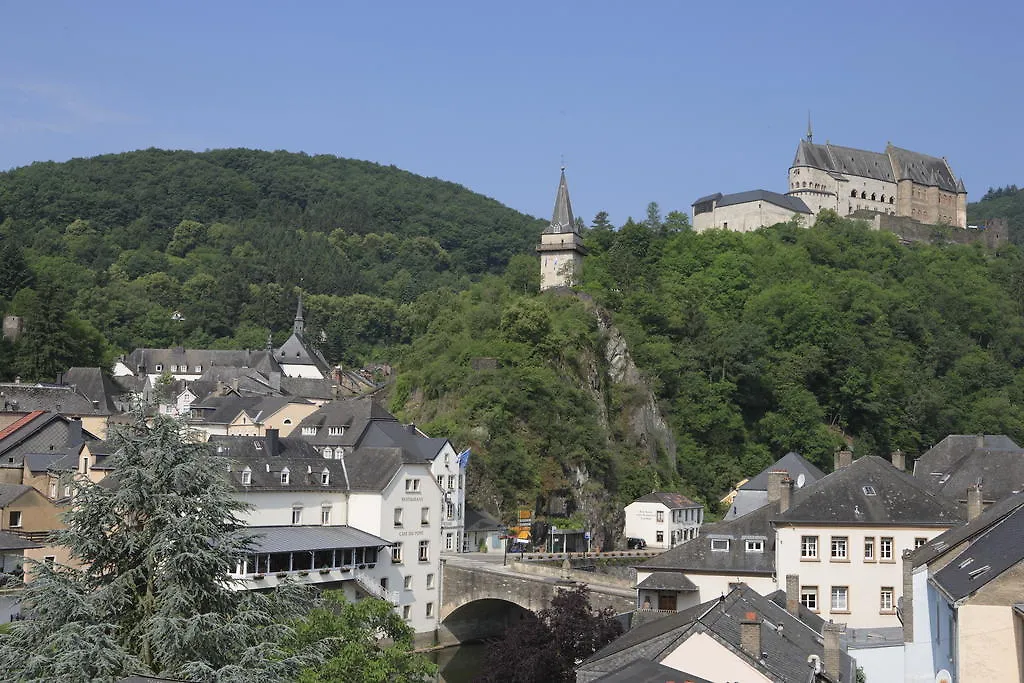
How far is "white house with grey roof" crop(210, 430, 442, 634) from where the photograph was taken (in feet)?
157

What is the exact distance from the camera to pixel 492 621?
55.9 m

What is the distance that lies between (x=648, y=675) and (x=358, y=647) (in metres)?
9.55

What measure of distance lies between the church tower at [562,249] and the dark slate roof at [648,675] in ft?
222

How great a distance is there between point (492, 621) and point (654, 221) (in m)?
65.5

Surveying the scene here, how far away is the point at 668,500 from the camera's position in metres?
72.9

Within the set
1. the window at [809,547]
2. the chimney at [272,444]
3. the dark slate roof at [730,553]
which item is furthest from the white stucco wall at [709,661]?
the chimney at [272,444]

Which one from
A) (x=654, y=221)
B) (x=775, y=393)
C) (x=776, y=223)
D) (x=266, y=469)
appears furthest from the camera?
(x=776, y=223)

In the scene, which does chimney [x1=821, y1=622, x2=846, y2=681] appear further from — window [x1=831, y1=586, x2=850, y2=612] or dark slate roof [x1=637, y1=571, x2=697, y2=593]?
window [x1=831, y1=586, x2=850, y2=612]

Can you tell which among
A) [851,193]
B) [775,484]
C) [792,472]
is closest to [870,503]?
[775,484]

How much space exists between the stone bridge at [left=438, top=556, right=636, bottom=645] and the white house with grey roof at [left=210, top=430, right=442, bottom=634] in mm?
929

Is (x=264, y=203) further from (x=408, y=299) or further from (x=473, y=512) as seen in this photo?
(x=473, y=512)

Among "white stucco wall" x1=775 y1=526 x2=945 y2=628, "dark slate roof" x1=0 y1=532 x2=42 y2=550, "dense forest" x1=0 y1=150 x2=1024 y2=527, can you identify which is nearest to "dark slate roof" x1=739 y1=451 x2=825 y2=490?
"dense forest" x1=0 y1=150 x2=1024 y2=527

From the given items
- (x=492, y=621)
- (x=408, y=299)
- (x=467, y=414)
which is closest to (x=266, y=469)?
(x=492, y=621)

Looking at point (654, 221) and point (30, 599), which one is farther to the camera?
point (654, 221)
